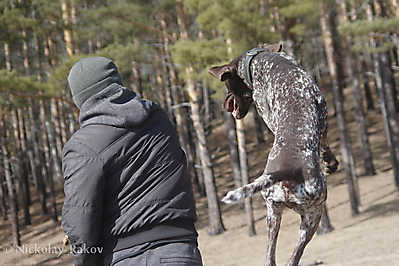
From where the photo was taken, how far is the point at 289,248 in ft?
37.1

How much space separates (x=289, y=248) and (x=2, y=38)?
30.8 feet

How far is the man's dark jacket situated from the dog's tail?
31cm

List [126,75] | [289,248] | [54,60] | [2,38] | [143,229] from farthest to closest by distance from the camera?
[126,75] → [54,60] → [2,38] → [289,248] → [143,229]

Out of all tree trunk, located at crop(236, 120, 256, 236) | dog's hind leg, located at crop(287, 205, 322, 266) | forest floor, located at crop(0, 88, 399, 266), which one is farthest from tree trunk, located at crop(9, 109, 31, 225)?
dog's hind leg, located at crop(287, 205, 322, 266)

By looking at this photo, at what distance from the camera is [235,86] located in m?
2.44

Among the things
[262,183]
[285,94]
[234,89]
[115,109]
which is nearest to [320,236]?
[234,89]

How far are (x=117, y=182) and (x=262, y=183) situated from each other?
52cm

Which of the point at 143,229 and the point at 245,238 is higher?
the point at 143,229

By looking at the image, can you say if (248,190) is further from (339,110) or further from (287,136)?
(339,110)

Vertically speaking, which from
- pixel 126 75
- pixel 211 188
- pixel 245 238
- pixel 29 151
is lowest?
pixel 245 238

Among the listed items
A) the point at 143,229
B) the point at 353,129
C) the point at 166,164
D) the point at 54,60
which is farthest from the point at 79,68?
the point at 353,129

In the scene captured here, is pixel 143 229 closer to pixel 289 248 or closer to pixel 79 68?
pixel 79 68

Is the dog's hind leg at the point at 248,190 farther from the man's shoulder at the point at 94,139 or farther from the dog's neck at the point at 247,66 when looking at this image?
the dog's neck at the point at 247,66

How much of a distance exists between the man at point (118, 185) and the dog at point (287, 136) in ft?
1.14
